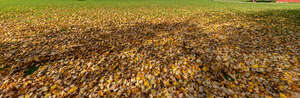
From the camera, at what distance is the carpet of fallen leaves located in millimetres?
3990

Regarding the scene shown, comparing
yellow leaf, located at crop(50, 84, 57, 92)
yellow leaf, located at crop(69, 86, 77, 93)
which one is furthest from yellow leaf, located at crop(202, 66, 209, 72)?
yellow leaf, located at crop(50, 84, 57, 92)

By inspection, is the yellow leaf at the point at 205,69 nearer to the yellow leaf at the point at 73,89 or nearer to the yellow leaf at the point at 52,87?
the yellow leaf at the point at 73,89

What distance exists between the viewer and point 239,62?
206 inches

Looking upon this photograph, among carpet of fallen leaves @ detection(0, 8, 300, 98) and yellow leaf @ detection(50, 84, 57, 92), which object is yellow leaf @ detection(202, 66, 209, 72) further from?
yellow leaf @ detection(50, 84, 57, 92)

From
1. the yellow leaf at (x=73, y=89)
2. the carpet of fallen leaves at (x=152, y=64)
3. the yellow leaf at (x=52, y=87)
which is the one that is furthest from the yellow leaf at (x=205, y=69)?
the yellow leaf at (x=52, y=87)

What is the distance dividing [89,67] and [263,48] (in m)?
7.43

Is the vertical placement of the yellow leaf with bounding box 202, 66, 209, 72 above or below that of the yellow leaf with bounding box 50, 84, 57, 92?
above

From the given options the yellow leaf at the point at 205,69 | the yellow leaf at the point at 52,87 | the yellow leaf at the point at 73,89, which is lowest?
the yellow leaf at the point at 73,89

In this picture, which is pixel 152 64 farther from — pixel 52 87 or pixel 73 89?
pixel 52 87

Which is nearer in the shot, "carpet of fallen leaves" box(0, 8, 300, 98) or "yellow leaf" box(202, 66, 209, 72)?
"carpet of fallen leaves" box(0, 8, 300, 98)

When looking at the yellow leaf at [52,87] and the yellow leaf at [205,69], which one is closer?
A: the yellow leaf at [52,87]

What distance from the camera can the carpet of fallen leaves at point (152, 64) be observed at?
3.99 m

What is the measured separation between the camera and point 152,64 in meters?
5.23

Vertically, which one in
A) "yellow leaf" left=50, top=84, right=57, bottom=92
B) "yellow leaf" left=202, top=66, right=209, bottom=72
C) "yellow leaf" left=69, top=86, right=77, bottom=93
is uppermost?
"yellow leaf" left=202, top=66, right=209, bottom=72
